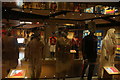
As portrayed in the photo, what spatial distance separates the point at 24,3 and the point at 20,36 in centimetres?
72

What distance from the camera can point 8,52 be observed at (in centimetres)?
264

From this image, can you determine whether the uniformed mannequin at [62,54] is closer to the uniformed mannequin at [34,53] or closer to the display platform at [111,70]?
the uniformed mannequin at [34,53]

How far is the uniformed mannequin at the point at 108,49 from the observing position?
3.10m

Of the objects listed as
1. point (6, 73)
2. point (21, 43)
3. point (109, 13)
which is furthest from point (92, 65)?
point (6, 73)

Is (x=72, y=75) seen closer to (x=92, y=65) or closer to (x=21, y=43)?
(x=92, y=65)

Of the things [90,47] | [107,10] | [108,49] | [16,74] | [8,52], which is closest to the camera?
[16,74]

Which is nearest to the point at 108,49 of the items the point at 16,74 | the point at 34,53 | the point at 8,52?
the point at 34,53

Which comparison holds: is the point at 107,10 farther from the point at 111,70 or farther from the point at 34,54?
the point at 34,54

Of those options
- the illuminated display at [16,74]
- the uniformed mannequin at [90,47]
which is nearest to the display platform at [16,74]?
the illuminated display at [16,74]

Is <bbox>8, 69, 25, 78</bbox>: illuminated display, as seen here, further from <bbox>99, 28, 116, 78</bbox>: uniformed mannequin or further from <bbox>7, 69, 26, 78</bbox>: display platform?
<bbox>99, 28, 116, 78</bbox>: uniformed mannequin

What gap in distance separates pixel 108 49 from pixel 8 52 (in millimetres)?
2300

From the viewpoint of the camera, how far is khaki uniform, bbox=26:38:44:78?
9.42ft

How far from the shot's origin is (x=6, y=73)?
266 centimetres

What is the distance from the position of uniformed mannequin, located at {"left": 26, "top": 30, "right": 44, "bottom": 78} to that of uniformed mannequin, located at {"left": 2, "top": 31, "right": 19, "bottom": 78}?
0.28 metres
